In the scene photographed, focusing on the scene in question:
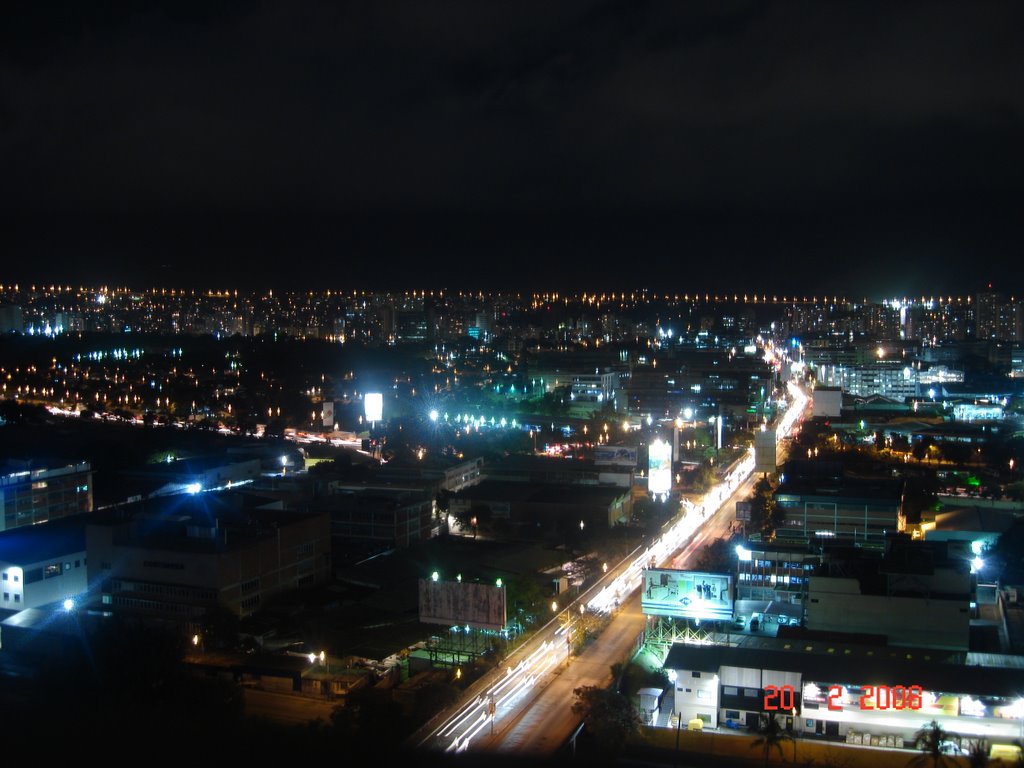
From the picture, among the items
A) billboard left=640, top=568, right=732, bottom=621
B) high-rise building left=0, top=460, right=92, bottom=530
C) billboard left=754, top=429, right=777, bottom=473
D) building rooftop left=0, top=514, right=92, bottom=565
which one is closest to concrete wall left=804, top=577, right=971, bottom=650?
billboard left=640, top=568, right=732, bottom=621

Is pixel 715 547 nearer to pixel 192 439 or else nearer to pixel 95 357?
pixel 192 439

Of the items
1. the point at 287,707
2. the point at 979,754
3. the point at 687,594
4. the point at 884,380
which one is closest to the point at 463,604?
the point at 287,707

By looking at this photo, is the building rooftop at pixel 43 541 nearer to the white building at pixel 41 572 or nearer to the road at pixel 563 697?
the white building at pixel 41 572

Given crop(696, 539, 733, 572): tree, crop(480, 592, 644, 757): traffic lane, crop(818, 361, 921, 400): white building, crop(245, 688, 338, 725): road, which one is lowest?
crop(245, 688, 338, 725): road

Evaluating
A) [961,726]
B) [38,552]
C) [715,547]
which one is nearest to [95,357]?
[38,552]

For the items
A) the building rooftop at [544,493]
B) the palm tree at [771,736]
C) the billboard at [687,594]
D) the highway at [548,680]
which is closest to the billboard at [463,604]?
the highway at [548,680]

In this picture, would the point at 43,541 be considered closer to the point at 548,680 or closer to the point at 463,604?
the point at 463,604
